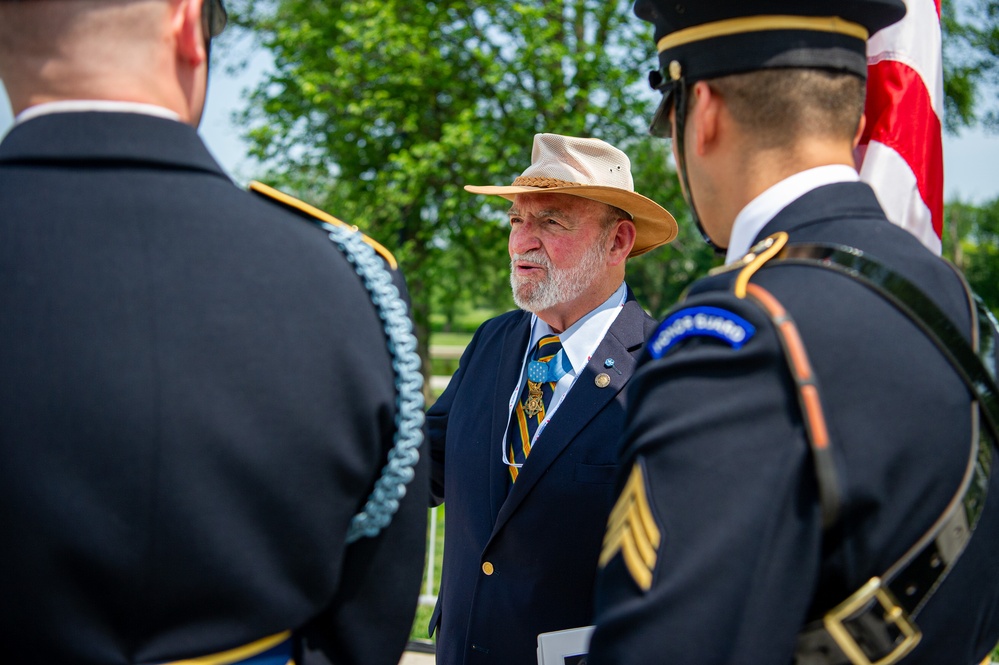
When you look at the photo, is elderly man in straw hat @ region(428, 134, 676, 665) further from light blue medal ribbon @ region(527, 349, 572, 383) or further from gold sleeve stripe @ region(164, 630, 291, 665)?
gold sleeve stripe @ region(164, 630, 291, 665)

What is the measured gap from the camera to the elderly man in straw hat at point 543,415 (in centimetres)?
266

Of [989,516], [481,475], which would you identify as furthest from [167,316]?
[481,475]

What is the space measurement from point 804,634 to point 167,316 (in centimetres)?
110

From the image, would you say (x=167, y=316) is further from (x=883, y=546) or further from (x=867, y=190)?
(x=867, y=190)

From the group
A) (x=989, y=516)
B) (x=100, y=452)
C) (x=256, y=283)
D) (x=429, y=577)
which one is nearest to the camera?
(x=100, y=452)

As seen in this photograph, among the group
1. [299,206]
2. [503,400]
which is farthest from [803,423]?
[503,400]

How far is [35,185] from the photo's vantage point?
1347 mm

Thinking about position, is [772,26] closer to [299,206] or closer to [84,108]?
[299,206]

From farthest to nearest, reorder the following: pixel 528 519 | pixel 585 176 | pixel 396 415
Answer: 1. pixel 585 176
2. pixel 528 519
3. pixel 396 415

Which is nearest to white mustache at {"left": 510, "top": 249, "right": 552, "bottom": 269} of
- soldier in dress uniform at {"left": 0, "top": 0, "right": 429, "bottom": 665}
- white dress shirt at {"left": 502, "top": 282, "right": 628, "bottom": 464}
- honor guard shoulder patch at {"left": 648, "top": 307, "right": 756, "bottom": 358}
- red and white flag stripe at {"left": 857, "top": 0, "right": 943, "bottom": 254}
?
white dress shirt at {"left": 502, "top": 282, "right": 628, "bottom": 464}

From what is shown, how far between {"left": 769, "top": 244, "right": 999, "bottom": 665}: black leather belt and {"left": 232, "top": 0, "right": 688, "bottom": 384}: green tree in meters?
11.0

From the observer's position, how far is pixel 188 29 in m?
1.42

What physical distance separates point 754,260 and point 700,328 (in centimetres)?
18

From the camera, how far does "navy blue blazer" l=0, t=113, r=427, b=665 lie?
129 cm
